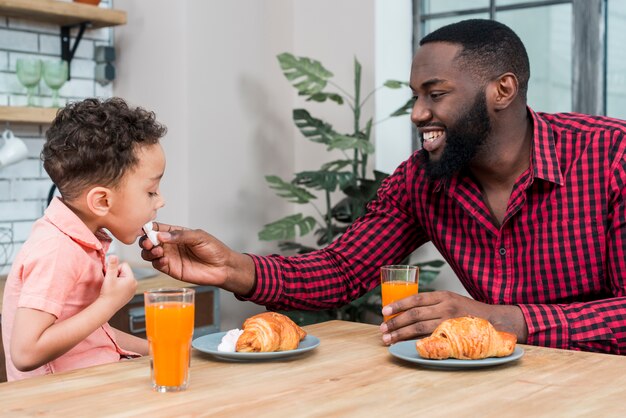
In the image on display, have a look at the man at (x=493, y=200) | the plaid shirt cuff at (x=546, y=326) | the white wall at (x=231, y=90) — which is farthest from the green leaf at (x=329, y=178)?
the plaid shirt cuff at (x=546, y=326)

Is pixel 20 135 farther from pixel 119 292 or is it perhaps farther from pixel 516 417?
pixel 516 417

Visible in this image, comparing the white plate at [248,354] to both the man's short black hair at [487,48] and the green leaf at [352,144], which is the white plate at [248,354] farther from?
the green leaf at [352,144]

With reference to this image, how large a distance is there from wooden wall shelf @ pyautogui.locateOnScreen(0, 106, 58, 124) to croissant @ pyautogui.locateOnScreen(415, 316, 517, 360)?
223 centimetres

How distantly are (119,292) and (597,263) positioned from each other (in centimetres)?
113

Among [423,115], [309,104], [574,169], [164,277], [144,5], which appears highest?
[144,5]

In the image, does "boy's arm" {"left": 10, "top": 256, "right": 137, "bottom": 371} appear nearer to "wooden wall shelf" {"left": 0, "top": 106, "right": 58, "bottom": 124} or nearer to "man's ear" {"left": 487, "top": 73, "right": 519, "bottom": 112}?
"man's ear" {"left": 487, "top": 73, "right": 519, "bottom": 112}

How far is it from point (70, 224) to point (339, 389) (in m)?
0.69

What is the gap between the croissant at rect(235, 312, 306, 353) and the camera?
4.95ft

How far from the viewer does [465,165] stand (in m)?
2.13

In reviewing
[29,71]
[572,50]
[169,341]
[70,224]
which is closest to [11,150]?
[29,71]

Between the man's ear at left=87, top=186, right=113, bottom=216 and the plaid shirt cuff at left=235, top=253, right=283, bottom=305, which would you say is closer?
the man's ear at left=87, top=186, right=113, bottom=216

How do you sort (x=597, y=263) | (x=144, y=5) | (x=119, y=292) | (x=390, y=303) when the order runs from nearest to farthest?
(x=119, y=292) < (x=390, y=303) < (x=597, y=263) < (x=144, y=5)

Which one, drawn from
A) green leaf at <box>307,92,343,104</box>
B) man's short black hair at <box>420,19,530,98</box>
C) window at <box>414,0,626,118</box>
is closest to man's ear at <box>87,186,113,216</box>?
man's short black hair at <box>420,19,530,98</box>

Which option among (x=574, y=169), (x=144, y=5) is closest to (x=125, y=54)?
(x=144, y=5)
